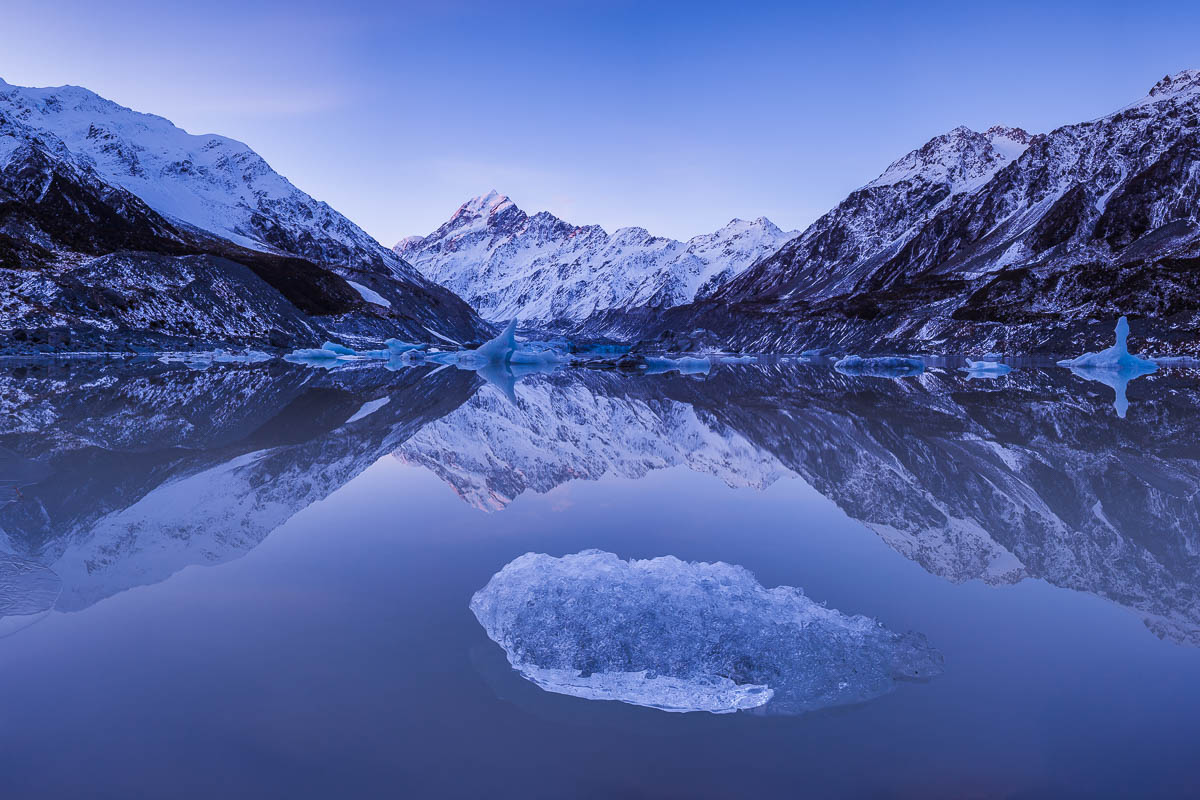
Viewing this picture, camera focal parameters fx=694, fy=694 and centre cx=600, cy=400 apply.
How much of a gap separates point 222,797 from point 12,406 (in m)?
25.0

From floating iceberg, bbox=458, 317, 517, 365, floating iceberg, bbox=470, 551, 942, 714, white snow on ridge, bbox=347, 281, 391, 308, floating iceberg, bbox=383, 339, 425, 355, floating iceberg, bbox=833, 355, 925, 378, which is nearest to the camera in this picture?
floating iceberg, bbox=470, 551, 942, 714

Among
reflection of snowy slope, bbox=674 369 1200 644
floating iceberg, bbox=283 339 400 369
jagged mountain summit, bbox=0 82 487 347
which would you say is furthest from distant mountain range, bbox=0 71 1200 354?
reflection of snowy slope, bbox=674 369 1200 644

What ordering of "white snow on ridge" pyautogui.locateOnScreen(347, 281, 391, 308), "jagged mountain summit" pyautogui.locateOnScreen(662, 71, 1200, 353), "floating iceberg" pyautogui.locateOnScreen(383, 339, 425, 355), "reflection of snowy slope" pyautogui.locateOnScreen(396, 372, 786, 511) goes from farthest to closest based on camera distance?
1. "white snow on ridge" pyautogui.locateOnScreen(347, 281, 391, 308)
2. "jagged mountain summit" pyautogui.locateOnScreen(662, 71, 1200, 353)
3. "floating iceberg" pyautogui.locateOnScreen(383, 339, 425, 355)
4. "reflection of snowy slope" pyautogui.locateOnScreen(396, 372, 786, 511)

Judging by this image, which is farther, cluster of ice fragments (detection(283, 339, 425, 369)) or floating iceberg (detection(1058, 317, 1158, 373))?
cluster of ice fragments (detection(283, 339, 425, 369))

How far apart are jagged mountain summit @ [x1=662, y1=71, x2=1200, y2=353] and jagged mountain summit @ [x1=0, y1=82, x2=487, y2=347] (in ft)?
285

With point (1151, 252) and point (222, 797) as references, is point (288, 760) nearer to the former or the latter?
point (222, 797)

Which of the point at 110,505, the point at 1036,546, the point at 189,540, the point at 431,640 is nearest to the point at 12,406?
the point at 110,505

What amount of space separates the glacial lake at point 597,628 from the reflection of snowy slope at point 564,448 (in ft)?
0.82

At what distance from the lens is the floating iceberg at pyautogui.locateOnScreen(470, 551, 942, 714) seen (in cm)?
486

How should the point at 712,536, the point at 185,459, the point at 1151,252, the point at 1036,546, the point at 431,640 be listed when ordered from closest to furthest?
the point at 431,640 → the point at 1036,546 → the point at 712,536 → the point at 185,459 → the point at 1151,252

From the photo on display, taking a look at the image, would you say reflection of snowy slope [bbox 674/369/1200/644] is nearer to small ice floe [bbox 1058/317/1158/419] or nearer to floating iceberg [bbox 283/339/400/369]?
small ice floe [bbox 1058/317/1158/419]

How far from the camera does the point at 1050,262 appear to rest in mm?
139375

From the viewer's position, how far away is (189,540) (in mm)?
8359

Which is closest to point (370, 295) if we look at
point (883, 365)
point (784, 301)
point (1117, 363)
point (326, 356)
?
point (326, 356)
